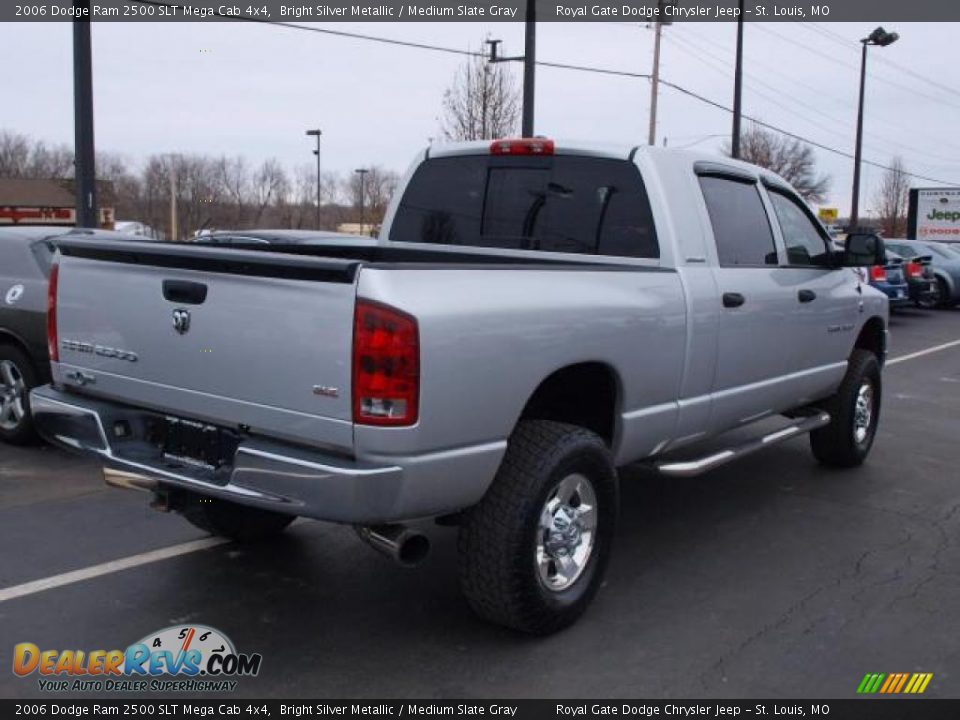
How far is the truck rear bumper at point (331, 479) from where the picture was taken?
339 centimetres

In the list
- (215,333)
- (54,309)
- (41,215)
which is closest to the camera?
(215,333)

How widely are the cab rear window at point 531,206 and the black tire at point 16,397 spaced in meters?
3.18

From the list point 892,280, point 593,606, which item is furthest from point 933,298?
point 593,606

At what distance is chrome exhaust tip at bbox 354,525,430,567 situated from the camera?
364cm

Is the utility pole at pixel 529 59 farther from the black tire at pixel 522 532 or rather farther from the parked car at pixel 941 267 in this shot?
the black tire at pixel 522 532

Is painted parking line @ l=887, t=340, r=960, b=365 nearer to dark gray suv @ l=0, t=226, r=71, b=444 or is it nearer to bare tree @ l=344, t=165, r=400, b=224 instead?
dark gray suv @ l=0, t=226, r=71, b=444

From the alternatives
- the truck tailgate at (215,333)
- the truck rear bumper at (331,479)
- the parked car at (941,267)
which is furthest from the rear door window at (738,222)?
the parked car at (941,267)

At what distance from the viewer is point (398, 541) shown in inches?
143

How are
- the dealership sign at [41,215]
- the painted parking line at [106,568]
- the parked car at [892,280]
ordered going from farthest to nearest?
the dealership sign at [41,215]
the parked car at [892,280]
the painted parking line at [106,568]

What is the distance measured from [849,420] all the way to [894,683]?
3434mm

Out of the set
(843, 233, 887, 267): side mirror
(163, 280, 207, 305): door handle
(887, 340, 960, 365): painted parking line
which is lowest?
(887, 340, 960, 365): painted parking line

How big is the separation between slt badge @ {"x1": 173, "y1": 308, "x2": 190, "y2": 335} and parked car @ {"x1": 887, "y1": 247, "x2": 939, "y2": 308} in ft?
60.7

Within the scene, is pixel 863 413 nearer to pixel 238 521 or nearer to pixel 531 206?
pixel 531 206

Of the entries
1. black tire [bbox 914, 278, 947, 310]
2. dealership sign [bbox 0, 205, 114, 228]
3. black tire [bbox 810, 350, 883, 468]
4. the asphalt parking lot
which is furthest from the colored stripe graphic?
dealership sign [bbox 0, 205, 114, 228]
